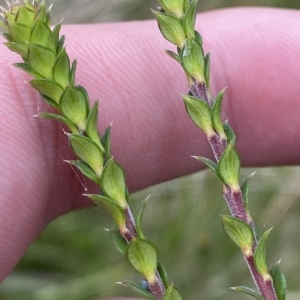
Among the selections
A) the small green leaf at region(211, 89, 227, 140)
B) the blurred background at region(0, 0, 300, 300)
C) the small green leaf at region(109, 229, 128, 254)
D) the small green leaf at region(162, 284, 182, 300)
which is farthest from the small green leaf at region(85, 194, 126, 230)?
the blurred background at region(0, 0, 300, 300)

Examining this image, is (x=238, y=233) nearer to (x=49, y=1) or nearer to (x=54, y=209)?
(x=54, y=209)

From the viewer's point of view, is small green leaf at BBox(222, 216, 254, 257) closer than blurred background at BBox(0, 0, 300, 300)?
Yes

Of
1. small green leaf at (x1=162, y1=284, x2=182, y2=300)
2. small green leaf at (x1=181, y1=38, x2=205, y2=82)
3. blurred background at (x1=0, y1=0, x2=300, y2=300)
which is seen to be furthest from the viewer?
blurred background at (x1=0, y1=0, x2=300, y2=300)

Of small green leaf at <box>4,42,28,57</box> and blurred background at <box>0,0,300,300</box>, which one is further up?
small green leaf at <box>4,42,28,57</box>

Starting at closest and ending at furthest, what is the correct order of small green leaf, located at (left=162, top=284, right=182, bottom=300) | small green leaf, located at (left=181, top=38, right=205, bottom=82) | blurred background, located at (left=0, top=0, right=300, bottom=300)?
small green leaf, located at (left=162, top=284, right=182, bottom=300), small green leaf, located at (left=181, top=38, right=205, bottom=82), blurred background, located at (left=0, top=0, right=300, bottom=300)

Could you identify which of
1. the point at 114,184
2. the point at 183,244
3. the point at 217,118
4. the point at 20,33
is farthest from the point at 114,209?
the point at 183,244

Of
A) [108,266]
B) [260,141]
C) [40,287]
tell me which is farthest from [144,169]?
[40,287]

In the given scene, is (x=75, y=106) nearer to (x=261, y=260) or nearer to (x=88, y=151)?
(x=88, y=151)

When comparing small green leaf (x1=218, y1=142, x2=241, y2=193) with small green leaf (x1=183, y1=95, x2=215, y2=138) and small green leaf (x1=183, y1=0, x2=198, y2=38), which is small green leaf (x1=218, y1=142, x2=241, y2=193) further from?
small green leaf (x1=183, y1=0, x2=198, y2=38)
